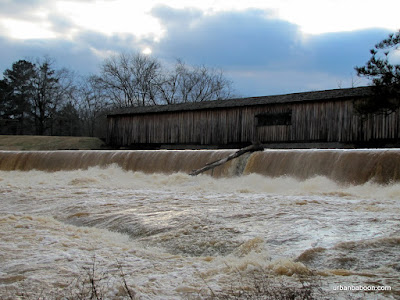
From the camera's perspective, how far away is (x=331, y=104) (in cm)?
1998

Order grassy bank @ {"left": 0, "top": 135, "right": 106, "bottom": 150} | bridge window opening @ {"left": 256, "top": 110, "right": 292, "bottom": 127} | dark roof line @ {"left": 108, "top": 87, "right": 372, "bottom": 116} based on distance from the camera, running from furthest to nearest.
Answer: grassy bank @ {"left": 0, "top": 135, "right": 106, "bottom": 150}, bridge window opening @ {"left": 256, "top": 110, "right": 292, "bottom": 127}, dark roof line @ {"left": 108, "top": 87, "right": 372, "bottom": 116}

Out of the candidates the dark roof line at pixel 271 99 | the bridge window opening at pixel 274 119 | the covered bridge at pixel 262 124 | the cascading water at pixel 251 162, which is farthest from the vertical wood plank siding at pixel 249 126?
the cascading water at pixel 251 162

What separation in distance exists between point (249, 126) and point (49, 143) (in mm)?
15836

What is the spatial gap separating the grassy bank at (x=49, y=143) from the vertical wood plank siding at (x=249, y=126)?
8.35 feet

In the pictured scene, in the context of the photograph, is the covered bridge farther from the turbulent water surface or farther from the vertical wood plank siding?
the turbulent water surface

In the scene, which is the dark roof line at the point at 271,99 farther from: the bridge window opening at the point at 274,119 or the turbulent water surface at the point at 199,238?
the turbulent water surface at the point at 199,238

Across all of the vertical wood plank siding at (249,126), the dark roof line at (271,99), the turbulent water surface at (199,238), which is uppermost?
the dark roof line at (271,99)

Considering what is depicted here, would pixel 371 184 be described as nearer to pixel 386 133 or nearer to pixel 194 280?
pixel 194 280

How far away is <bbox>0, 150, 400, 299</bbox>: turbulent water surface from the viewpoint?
3318mm

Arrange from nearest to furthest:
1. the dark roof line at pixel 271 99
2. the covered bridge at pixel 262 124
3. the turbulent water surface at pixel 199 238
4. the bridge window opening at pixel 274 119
A: 1. the turbulent water surface at pixel 199 238
2. the covered bridge at pixel 262 124
3. the dark roof line at pixel 271 99
4. the bridge window opening at pixel 274 119

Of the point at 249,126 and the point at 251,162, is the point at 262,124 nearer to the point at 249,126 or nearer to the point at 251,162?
the point at 249,126

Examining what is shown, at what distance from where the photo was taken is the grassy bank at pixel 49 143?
29734 mm

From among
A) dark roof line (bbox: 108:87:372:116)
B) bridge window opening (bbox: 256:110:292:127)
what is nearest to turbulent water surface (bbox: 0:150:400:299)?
dark roof line (bbox: 108:87:372:116)

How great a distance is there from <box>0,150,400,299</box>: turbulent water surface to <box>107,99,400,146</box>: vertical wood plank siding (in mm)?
9846
